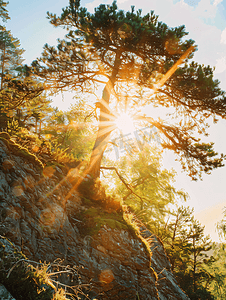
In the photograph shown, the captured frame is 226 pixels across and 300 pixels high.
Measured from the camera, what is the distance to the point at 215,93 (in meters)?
6.07

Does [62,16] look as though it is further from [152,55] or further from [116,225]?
[116,225]

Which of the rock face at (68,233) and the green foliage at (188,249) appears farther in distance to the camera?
the green foliage at (188,249)

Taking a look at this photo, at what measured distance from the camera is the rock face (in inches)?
130

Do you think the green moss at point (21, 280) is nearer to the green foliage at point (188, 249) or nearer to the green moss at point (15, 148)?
the green moss at point (15, 148)

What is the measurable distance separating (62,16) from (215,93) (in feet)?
23.2

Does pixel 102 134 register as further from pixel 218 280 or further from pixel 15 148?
pixel 218 280

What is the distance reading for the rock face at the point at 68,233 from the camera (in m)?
3.31

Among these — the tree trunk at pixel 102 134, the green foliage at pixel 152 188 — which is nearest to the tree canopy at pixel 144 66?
the tree trunk at pixel 102 134

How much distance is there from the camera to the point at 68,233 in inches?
175

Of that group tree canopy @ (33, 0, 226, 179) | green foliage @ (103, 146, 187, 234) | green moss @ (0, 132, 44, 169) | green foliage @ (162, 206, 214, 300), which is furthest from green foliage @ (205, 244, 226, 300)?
green moss @ (0, 132, 44, 169)

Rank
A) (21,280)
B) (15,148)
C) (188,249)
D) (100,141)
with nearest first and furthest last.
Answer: (21,280)
(15,148)
(100,141)
(188,249)

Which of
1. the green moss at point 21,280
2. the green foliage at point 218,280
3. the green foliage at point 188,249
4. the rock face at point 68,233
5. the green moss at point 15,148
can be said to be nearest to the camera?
the green moss at point 21,280

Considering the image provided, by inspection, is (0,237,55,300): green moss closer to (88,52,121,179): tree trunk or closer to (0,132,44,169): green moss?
(0,132,44,169): green moss

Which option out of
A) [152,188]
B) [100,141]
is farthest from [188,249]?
[100,141]
